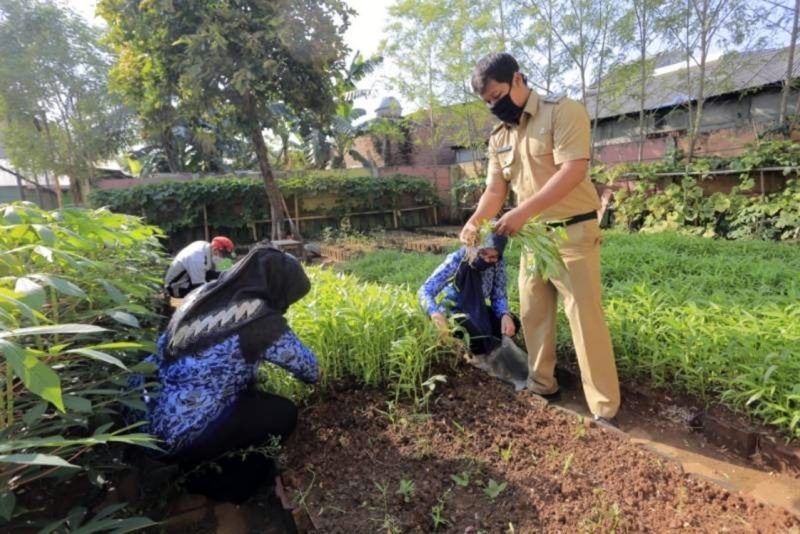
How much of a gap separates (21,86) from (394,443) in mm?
17533

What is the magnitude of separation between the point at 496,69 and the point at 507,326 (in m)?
1.32

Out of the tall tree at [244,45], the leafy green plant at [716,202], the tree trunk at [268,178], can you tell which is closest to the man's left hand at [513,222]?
the leafy green plant at [716,202]

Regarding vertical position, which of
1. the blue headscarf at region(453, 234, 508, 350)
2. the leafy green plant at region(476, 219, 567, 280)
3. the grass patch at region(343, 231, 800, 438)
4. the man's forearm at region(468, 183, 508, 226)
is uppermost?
the man's forearm at region(468, 183, 508, 226)

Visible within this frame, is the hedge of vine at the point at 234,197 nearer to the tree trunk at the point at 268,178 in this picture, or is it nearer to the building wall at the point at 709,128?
the tree trunk at the point at 268,178

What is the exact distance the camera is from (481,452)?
5.87 feet

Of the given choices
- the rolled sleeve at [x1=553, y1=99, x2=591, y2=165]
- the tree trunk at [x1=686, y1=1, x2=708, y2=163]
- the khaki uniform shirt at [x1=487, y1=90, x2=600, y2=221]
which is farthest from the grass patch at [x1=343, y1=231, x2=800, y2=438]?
the tree trunk at [x1=686, y1=1, x2=708, y2=163]

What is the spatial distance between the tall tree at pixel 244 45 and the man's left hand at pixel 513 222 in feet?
19.2

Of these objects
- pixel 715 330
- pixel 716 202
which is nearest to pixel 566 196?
pixel 715 330

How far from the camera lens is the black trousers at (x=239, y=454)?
1.80 m

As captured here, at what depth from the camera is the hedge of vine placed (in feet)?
28.6

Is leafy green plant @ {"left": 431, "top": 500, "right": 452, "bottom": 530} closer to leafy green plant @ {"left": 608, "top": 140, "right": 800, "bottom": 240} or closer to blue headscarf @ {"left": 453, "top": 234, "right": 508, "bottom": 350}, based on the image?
blue headscarf @ {"left": 453, "top": 234, "right": 508, "bottom": 350}

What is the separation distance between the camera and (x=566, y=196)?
216 centimetres

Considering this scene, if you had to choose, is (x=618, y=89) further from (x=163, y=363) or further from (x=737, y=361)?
(x=163, y=363)

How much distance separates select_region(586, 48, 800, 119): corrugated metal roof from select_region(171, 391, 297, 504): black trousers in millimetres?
8912
